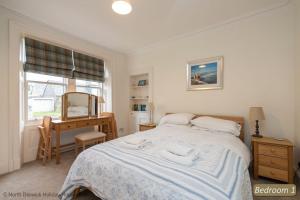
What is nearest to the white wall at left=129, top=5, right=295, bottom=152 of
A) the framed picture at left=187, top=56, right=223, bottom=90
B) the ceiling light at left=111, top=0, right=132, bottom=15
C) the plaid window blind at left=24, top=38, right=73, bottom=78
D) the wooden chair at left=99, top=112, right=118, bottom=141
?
the framed picture at left=187, top=56, right=223, bottom=90

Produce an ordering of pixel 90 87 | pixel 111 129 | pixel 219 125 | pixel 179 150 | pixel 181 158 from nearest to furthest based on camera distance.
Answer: pixel 181 158
pixel 179 150
pixel 219 125
pixel 111 129
pixel 90 87

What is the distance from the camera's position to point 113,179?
1272 millimetres

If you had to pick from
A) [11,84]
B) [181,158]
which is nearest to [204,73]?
[181,158]

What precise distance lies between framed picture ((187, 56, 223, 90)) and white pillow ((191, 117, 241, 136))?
735mm

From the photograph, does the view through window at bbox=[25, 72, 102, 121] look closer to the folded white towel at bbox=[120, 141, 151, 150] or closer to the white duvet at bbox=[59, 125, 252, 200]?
the white duvet at bbox=[59, 125, 252, 200]

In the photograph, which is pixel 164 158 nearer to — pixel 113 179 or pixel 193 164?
pixel 193 164

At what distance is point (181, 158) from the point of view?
1304 millimetres

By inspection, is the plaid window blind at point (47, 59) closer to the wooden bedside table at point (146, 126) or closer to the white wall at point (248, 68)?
the wooden bedside table at point (146, 126)

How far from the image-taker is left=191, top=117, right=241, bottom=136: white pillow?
7.45 feet

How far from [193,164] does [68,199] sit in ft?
4.72

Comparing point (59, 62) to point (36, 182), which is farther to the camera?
point (59, 62)

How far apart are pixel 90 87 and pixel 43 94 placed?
1.06m

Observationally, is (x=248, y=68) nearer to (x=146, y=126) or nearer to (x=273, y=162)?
(x=273, y=162)

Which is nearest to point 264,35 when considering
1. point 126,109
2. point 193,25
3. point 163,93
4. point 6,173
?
point 193,25
